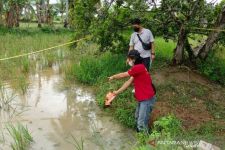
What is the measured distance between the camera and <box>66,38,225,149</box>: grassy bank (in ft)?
20.2

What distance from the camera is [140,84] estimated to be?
20.0ft

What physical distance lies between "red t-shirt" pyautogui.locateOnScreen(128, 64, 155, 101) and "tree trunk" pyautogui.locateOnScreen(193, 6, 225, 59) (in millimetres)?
4017

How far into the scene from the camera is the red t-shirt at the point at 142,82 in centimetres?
602

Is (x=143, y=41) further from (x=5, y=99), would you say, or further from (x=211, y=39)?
(x=5, y=99)

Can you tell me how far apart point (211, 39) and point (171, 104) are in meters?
2.77

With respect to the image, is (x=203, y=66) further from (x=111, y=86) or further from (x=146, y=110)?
(x=146, y=110)

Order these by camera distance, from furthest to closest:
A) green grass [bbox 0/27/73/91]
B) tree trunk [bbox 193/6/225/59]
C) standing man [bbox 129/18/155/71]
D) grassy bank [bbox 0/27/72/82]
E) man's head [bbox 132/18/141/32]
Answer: grassy bank [bbox 0/27/72/82]
green grass [bbox 0/27/73/91]
tree trunk [bbox 193/6/225/59]
standing man [bbox 129/18/155/71]
man's head [bbox 132/18/141/32]

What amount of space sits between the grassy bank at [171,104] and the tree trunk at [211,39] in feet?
3.09

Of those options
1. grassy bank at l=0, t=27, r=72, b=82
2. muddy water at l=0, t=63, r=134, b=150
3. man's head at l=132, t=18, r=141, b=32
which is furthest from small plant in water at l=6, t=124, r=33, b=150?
grassy bank at l=0, t=27, r=72, b=82

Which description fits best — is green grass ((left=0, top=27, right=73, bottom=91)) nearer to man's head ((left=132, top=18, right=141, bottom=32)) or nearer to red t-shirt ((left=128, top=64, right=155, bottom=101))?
man's head ((left=132, top=18, right=141, bottom=32))

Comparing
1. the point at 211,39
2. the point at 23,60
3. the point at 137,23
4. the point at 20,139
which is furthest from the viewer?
the point at 23,60

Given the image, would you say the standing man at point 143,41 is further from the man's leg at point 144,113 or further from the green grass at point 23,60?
the green grass at point 23,60

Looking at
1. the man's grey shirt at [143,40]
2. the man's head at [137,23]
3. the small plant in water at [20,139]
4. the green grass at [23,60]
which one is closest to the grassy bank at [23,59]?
the green grass at [23,60]

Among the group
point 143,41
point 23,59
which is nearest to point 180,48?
point 143,41
